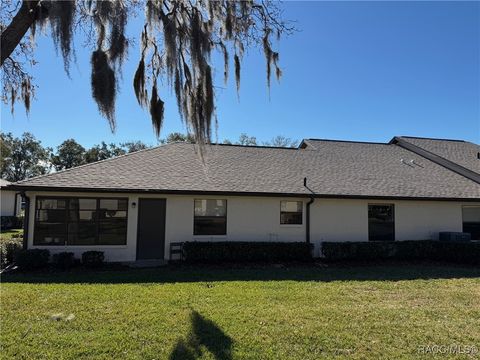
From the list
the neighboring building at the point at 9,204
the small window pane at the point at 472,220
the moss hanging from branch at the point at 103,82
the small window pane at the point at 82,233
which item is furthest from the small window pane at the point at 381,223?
the neighboring building at the point at 9,204

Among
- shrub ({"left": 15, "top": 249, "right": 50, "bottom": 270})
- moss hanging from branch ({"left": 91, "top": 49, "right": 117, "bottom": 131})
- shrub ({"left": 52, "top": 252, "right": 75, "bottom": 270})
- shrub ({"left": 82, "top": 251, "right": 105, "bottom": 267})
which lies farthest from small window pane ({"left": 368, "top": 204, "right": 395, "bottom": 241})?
moss hanging from branch ({"left": 91, "top": 49, "right": 117, "bottom": 131})

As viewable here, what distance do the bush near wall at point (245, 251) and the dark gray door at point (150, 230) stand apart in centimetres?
104

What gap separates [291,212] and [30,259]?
8.15 meters

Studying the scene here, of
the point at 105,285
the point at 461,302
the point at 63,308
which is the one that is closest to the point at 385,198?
the point at 461,302

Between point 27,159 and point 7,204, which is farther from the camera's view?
point 27,159

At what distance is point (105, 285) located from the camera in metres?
8.66

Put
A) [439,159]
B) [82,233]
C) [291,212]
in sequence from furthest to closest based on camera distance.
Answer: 1. [439,159]
2. [291,212]
3. [82,233]

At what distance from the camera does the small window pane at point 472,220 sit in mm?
14986

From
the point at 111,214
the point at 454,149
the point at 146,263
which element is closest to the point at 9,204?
the point at 111,214

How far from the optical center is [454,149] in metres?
20.4

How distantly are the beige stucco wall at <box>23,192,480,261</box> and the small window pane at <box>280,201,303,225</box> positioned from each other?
156 millimetres

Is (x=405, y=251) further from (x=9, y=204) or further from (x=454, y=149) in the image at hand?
(x=9, y=204)

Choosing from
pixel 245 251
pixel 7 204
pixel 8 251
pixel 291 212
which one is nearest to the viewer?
pixel 8 251

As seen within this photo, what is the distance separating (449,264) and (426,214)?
7.52ft
